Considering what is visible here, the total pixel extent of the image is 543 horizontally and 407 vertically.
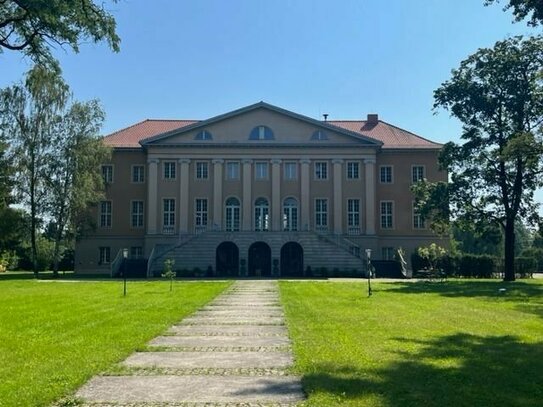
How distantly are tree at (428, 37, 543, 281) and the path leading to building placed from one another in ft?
95.2

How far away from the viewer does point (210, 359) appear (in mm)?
9625

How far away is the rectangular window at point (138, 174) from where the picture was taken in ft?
179

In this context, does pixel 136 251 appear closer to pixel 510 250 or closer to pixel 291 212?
pixel 291 212

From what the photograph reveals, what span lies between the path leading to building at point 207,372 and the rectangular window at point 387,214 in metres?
40.9

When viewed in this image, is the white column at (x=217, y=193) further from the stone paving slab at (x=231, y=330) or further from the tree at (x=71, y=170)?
the stone paving slab at (x=231, y=330)

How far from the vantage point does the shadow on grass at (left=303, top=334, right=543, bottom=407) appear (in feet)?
23.3

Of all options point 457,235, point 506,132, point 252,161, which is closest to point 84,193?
point 252,161

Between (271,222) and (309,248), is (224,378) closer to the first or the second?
(309,248)

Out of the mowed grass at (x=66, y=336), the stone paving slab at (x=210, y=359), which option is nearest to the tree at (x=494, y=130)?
the mowed grass at (x=66, y=336)

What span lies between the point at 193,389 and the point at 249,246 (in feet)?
134

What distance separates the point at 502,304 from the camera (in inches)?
836

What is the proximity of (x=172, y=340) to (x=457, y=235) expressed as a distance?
109250mm

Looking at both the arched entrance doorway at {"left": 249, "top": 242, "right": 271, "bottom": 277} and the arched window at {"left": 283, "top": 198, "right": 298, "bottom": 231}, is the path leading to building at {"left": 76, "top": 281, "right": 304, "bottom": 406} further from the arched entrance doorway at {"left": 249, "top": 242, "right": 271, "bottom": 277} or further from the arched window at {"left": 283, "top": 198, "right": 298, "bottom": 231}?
the arched window at {"left": 283, "top": 198, "right": 298, "bottom": 231}

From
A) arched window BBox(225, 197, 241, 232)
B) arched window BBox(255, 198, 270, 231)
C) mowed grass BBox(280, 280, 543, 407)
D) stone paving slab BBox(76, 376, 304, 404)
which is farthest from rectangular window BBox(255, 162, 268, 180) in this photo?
stone paving slab BBox(76, 376, 304, 404)
